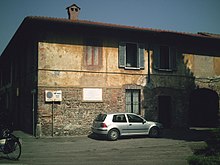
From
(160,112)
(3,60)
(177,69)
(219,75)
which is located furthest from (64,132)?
(3,60)

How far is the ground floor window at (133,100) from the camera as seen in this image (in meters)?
17.4

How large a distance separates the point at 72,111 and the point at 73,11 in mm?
7372

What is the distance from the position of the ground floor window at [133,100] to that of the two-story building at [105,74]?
20mm

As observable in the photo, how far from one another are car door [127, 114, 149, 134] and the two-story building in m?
2.40

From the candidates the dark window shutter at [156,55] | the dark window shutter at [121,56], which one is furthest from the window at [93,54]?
the dark window shutter at [156,55]

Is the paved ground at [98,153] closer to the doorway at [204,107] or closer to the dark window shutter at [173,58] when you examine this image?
the dark window shutter at [173,58]

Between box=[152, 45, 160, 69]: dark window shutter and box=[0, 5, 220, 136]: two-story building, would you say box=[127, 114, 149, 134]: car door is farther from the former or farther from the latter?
box=[152, 45, 160, 69]: dark window shutter

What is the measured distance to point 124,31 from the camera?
17.1m

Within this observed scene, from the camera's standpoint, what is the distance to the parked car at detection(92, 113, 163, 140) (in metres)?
13.9

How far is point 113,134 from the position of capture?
14016 mm

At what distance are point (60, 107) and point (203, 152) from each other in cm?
996

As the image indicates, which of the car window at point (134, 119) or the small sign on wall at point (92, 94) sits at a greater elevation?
the small sign on wall at point (92, 94)

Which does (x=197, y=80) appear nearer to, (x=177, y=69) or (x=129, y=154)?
(x=177, y=69)

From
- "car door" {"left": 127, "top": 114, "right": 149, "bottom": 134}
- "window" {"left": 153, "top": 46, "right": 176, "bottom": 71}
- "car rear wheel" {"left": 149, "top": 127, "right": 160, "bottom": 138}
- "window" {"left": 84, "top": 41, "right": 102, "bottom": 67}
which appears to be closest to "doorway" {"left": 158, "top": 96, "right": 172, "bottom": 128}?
"window" {"left": 153, "top": 46, "right": 176, "bottom": 71}
